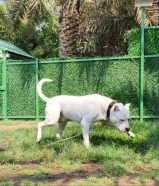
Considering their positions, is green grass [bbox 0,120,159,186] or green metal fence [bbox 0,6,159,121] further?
green metal fence [bbox 0,6,159,121]

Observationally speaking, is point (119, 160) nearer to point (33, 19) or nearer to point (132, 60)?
point (132, 60)

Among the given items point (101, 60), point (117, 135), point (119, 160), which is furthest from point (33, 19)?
point (119, 160)

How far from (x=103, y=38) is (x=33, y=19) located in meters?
3.64

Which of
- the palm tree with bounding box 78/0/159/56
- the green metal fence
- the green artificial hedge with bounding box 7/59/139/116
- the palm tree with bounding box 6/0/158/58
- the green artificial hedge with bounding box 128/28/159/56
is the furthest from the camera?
the palm tree with bounding box 78/0/159/56

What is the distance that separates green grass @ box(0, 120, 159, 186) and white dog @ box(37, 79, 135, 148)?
0.35 metres

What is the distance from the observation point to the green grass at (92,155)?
17.7ft

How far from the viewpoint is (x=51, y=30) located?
36312 millimetres

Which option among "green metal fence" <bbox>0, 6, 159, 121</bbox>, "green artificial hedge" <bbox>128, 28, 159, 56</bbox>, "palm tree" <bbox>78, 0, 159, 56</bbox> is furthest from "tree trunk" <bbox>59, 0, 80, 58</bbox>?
"green artificial hedge" <bbox>128, 28, 159, 56</bbox>

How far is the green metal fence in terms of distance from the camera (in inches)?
472

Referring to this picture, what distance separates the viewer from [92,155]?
6520 mm

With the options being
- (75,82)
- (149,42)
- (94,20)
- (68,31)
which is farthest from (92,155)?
(94,20)

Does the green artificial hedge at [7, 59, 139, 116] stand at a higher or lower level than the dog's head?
higher

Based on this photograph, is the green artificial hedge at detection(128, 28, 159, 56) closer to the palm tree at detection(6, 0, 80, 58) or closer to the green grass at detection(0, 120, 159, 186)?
the palm tree at detection(6, 0, 80, 58)

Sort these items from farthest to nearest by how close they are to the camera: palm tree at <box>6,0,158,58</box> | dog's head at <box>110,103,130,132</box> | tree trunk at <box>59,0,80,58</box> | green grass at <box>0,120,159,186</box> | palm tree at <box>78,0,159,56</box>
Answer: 1. palm tree at <box>78,0,159,56</box>
2. palm tree at <box>6,0,158,58</box>
3. tree trunk at <box>59,0,80,58</box>
4. dog's head at <box>110,103,130,132</box>
5. green grass at <box>0,120,159,186</box>
